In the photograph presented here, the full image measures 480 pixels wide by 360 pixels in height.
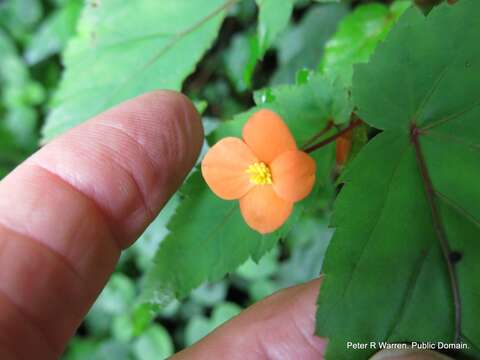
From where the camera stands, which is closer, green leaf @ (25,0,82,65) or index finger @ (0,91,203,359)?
index finger @ (0,91,203,359)

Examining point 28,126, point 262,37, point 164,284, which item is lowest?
point 28,126

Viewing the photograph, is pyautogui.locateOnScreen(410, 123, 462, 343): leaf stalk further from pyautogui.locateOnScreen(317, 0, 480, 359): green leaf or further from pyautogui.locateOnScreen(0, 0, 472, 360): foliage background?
pyautogui.locateOnScreen(0, 0, 472, 360): foliage background

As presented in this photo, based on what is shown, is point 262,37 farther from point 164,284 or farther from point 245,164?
point 164,284

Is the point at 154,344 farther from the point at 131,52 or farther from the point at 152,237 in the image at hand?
the point at 131,52

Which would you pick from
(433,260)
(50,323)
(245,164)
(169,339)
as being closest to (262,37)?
(245,164)

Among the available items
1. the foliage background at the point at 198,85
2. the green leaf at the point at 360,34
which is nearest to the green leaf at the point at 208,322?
the foliage background at the point at 198,85

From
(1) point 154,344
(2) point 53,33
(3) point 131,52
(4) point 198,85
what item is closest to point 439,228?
(3) point 131,52

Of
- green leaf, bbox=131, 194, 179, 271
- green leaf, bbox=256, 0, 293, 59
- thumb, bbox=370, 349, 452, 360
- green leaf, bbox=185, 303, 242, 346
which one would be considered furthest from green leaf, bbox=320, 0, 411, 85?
green leaf, bbox=185, 303, 242, 346
